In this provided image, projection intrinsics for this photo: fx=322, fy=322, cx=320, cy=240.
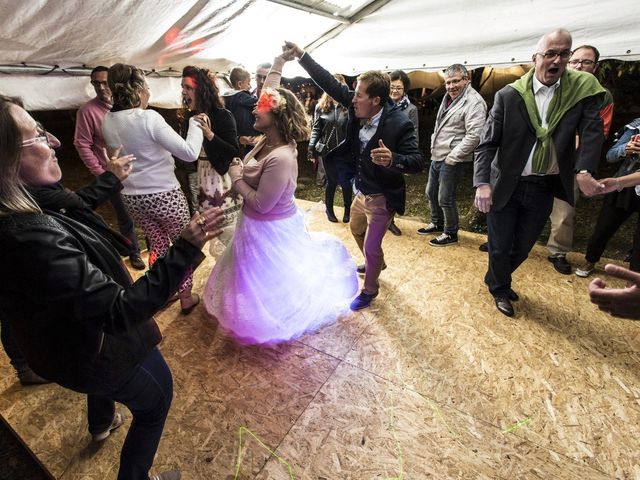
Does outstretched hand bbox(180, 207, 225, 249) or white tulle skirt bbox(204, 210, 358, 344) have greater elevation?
outstretched hand bbox(180, 207, 225, 249)

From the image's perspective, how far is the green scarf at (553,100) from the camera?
2436 mm

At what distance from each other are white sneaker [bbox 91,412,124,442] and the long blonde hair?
1.69 meters

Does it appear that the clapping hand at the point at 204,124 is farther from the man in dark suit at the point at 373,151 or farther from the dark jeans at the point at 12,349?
the dark jeans at the point at 12,349

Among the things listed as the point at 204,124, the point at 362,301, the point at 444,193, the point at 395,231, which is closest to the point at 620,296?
the point at 362,301

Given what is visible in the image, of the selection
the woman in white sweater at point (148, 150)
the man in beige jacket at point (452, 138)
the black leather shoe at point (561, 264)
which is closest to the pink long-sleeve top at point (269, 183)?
the woman in white sweater at point (148, 150)

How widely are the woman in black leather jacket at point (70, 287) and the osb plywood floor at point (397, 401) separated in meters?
0.93

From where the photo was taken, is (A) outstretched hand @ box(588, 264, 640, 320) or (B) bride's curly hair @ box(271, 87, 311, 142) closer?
(A) outstretched hand @ box(588, 264, 640, 320)

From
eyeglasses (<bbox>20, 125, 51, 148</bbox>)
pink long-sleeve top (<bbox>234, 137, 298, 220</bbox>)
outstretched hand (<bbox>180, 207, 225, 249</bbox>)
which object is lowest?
pink long-sleeve top (<bbox>234, 137, 298, 220</bbox>)

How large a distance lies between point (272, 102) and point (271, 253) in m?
1.19

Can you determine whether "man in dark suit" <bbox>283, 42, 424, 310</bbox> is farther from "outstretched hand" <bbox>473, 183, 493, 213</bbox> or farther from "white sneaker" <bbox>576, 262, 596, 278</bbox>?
"white sneaker" <bbox>576, 262, 596, 278</bbox>

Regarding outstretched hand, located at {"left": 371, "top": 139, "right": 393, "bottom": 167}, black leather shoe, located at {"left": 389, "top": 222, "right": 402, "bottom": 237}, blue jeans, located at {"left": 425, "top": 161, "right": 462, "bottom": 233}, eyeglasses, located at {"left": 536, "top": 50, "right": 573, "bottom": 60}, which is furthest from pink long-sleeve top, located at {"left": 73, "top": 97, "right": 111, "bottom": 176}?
eyeglasses, located at {"left": 536, "top": 50, "right": 573, "bottom": 60}

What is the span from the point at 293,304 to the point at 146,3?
3.20m

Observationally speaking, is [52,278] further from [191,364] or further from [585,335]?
[585,335]

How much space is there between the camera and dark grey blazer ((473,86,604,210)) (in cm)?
247
